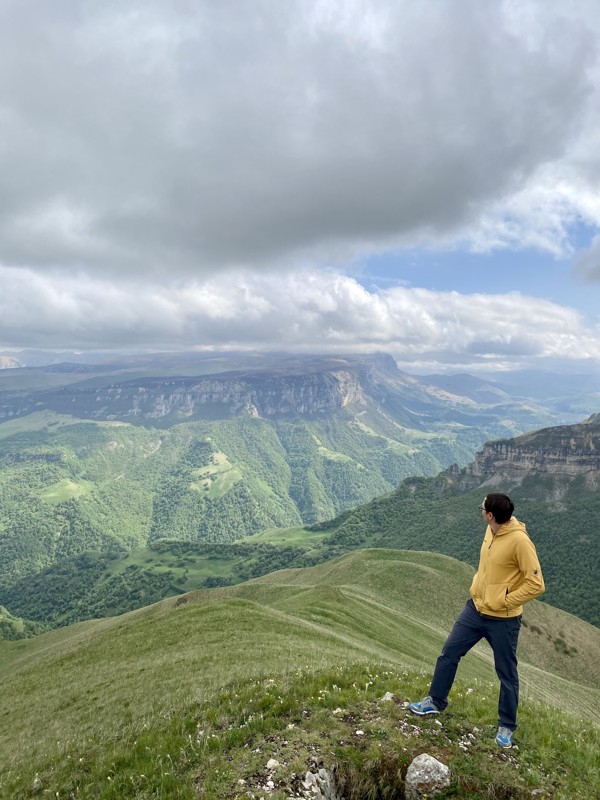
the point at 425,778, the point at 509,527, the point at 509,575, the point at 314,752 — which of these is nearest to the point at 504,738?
the point at 425,778

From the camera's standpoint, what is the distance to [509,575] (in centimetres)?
1080

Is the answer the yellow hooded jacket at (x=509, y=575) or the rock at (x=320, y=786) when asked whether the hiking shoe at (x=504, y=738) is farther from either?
the rock at (x=320, y=786)

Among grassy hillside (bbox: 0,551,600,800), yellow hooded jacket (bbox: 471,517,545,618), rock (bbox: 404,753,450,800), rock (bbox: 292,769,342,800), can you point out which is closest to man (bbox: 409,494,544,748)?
yellow hooded jacket (bbox: 471,517,545,618)

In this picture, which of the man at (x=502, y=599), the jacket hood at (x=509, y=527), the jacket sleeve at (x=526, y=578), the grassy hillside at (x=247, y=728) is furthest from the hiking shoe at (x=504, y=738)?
the jacket hood at (x=509, y=527)

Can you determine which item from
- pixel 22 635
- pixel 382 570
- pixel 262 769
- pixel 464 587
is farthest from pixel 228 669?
pixel 22 635

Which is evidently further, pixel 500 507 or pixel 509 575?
pixel 500 507

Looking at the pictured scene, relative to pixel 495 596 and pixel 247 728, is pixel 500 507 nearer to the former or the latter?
pixel 495 596

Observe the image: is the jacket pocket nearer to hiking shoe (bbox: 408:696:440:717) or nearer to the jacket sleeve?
the jacket sleeve

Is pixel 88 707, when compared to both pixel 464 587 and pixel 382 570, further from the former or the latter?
pixel 464 587

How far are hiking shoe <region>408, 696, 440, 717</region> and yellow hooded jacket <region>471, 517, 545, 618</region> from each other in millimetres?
3337

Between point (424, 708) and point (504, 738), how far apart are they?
2.09 metres

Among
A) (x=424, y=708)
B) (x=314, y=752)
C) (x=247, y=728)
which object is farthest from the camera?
(x=424, y=708)

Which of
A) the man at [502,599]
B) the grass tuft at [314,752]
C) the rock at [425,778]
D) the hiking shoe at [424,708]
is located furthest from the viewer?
the hiking shoe at [424,708]

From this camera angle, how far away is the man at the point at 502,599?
34.9 ft
